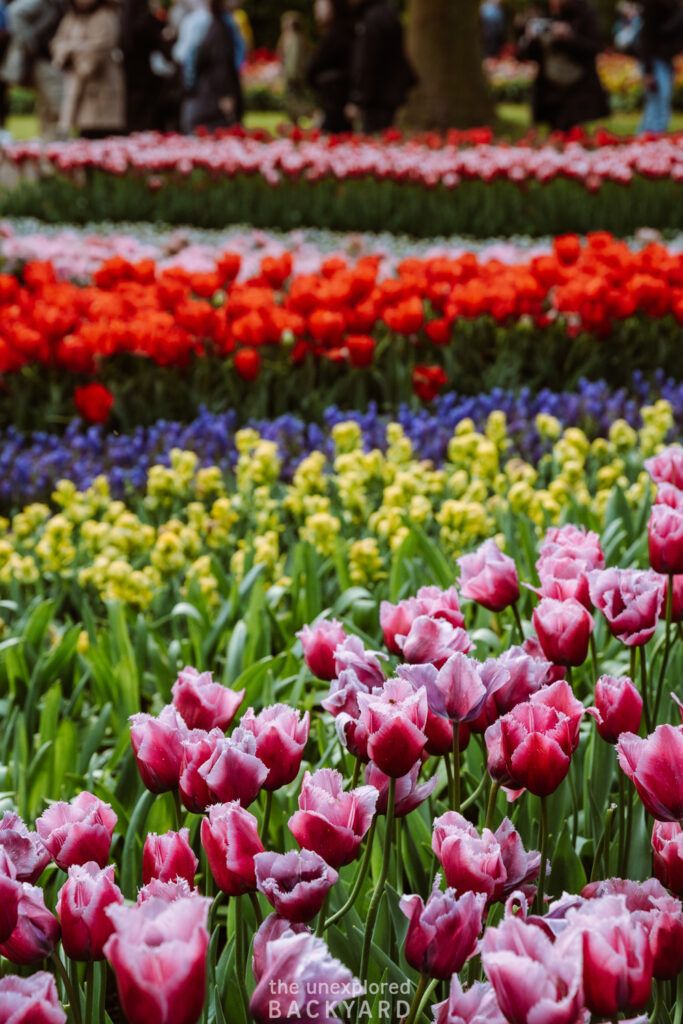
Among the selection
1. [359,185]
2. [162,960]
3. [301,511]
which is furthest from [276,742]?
[359,185]

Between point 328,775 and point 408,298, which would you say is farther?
point 408,298

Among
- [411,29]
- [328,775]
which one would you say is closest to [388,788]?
[328,775]

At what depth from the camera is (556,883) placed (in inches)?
61.1

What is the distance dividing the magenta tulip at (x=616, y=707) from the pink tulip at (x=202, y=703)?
358 millimetres

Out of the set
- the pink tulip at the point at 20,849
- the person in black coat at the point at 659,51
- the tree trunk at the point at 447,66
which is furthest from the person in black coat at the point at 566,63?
the pink tulip at the point at 20,849

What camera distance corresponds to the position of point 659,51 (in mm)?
15320

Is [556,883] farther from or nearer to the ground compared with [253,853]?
nearer to the ground

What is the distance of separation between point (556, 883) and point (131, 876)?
0.54m

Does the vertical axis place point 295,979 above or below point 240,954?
above

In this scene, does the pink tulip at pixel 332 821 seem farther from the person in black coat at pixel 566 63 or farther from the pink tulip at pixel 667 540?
the person in black coat at pixel 566 63

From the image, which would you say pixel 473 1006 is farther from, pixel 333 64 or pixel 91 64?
pixel 333 64

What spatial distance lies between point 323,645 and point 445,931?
0.51m

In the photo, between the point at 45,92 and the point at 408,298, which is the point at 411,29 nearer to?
the point at 45,92

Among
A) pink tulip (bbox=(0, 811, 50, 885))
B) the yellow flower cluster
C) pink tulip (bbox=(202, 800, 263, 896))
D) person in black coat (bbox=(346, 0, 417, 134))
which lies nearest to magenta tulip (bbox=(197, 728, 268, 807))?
pink tulip (bbox=(202, 800, 263, 896))
